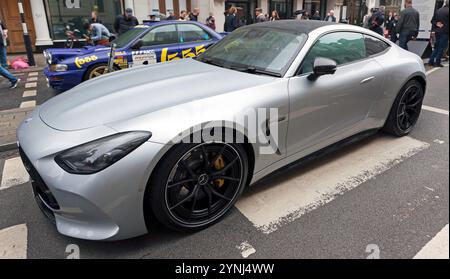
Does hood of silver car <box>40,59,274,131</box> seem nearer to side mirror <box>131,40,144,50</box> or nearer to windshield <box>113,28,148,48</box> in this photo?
side mirror <box>131,40,144,50</box>

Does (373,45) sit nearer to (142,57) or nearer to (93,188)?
(93,188)

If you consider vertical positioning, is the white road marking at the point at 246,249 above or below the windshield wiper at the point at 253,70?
below

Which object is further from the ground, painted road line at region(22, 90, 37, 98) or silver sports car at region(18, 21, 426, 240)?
silver sports car at region(18, 21, 426, 240)

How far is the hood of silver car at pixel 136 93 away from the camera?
7.54ft

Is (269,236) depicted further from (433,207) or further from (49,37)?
(49,37)

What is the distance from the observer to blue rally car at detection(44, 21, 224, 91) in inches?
237

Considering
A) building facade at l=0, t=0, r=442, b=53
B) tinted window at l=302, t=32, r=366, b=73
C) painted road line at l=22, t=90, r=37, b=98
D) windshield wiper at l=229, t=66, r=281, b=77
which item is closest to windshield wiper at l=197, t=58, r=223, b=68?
windshield wiper at l=229, t=66, r=281, b=77

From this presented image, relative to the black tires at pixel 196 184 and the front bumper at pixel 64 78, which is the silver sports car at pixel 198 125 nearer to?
the black tires at pixel 196 184

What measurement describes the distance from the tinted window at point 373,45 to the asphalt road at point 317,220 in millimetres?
1175

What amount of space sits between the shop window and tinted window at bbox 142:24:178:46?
7265 mm

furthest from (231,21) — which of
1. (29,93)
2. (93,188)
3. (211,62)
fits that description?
(93,188)

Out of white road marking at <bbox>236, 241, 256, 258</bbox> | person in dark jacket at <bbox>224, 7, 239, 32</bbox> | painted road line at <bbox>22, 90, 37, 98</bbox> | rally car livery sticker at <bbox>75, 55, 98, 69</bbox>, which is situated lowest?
white road marking at <bbox>236, 241, 256, 258</bbox>

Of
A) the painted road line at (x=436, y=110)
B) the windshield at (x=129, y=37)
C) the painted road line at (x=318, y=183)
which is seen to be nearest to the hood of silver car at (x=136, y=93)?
the painted road line at (x=318, y=183)
